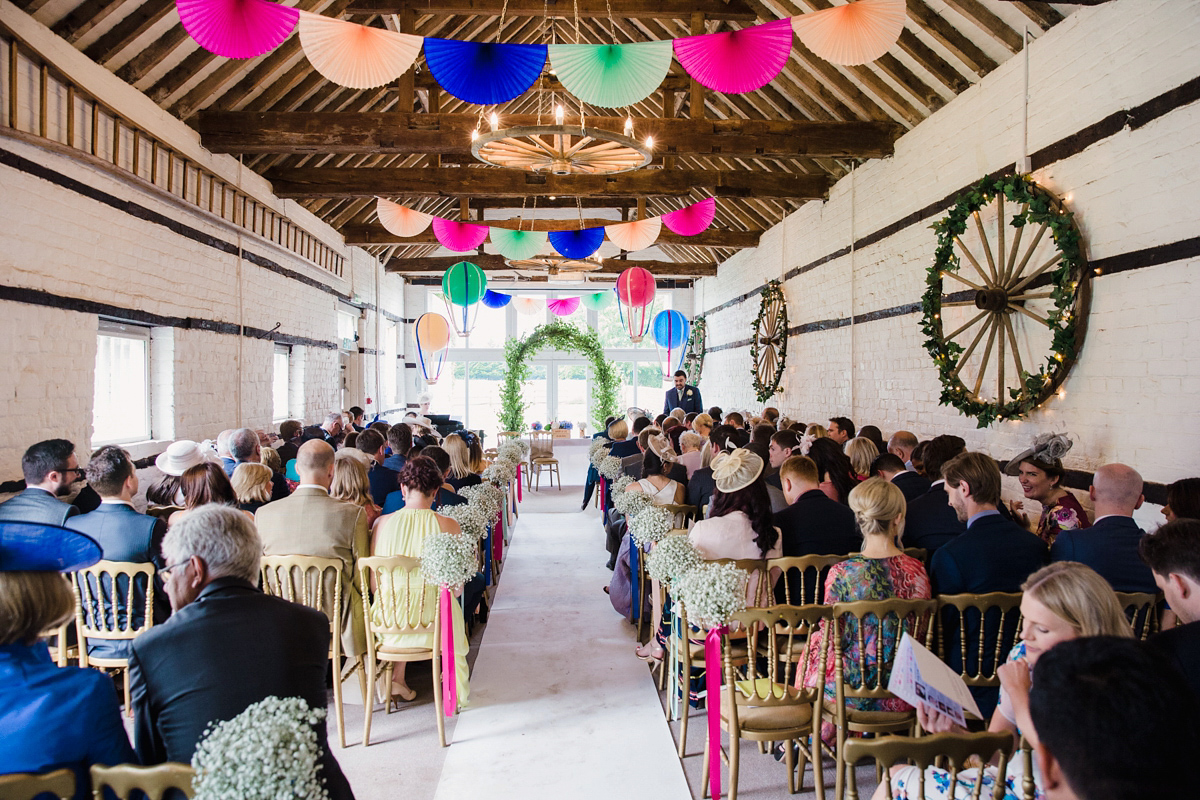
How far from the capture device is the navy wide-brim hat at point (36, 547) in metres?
1.52

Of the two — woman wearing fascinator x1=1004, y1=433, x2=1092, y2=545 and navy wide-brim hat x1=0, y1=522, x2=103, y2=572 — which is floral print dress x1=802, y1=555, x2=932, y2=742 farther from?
navy wide-brim hat x1=0, y1=522, x2=103, y2=572

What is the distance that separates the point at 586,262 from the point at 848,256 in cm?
360

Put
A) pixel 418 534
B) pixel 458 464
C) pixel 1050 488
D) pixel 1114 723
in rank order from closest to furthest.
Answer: pixel 1114 723 < pixel 418 534 < pixel 1050 488 < pixel 458 464

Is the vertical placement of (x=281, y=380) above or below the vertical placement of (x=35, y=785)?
above

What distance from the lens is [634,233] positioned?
8.38 metres

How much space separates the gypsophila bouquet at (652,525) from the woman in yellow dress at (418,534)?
3.05 feet

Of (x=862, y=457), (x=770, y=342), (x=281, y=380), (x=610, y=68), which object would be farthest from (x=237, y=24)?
(x=770, y=342)

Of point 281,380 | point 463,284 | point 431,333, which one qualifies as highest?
point 463,284

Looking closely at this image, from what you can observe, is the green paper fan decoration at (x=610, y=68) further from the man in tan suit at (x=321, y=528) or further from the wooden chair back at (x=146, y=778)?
the wooden chair back at (x=146, y=778)

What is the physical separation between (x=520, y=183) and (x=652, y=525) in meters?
5.68

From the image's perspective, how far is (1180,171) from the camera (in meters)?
3.50

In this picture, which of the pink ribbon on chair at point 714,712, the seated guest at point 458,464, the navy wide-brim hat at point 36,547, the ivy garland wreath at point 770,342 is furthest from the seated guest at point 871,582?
the ivy garland wreath at point 770,342

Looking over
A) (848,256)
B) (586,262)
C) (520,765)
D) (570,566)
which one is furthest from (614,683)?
(586,262)

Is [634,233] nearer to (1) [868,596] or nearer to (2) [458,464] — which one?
(2) [458,464]
